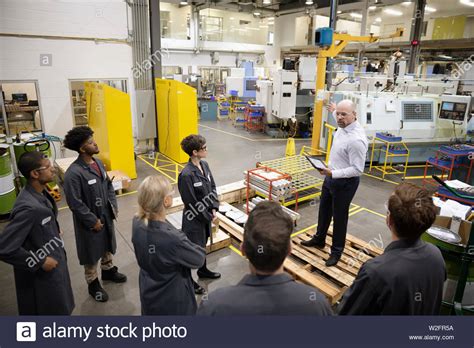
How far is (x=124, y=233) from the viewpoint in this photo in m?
5.18

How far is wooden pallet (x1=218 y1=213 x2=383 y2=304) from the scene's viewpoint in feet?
12.1

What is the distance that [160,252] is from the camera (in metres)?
2.04

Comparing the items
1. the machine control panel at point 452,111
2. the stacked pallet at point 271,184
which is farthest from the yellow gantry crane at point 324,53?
the stacked pallet at point 271,184

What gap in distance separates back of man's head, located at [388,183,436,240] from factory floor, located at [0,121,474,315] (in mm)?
1916

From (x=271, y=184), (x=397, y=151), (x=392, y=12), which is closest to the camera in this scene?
(x=271, y=184)

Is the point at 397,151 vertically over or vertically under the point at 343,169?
under

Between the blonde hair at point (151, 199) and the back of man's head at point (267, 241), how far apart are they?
0.80 meters

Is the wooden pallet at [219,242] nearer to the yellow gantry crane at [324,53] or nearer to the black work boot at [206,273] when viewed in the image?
the black work boot at [206,273]

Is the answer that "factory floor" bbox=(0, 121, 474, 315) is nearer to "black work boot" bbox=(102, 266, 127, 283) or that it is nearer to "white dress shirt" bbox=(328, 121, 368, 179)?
"black work boot" bbox=(102, 266, 127, 283)

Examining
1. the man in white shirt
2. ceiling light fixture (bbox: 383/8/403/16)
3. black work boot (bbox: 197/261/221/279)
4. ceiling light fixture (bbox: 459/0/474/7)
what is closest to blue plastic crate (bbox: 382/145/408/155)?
the man in white shirt

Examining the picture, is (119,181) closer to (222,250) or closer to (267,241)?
(222,250)

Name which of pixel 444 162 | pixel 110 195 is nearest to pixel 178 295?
pixel 110 195

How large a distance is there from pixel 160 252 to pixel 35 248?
3.90 feet

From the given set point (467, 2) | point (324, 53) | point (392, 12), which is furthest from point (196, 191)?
point (392, 12)
